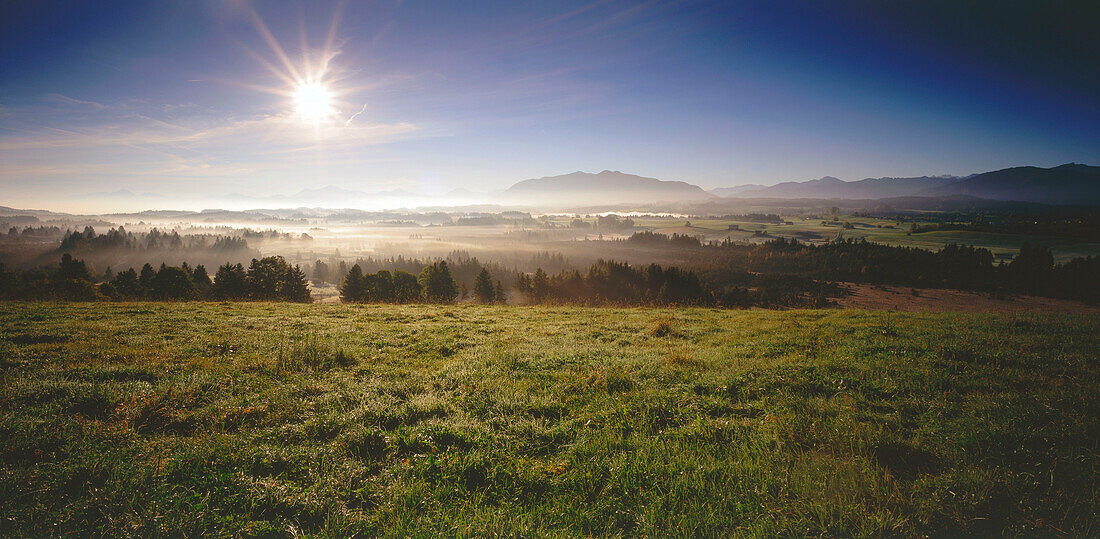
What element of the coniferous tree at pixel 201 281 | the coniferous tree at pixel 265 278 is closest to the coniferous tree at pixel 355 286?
the coniferous tree at pixel 265 278

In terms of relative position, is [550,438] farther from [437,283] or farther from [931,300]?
[931,300]

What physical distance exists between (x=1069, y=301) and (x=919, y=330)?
7989cm

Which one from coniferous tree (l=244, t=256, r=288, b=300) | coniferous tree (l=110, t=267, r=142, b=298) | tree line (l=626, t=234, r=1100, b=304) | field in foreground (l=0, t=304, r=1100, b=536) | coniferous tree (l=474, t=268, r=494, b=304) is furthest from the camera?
coniferous tree (l=474, t=268, r=494, b=304)

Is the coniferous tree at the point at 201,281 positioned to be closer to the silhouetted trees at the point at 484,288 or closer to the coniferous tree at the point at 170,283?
the coniferous tree at the point at 170,283

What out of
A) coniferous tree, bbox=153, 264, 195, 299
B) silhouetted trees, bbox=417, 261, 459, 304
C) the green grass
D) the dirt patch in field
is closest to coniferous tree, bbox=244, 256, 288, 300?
coniferous tree, bbox=153, 264, 195, 299

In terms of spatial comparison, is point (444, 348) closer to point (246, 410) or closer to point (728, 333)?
point (246, 410)

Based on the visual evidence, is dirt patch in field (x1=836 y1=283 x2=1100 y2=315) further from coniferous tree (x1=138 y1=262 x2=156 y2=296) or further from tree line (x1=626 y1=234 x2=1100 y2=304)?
coniferous tree (x1=138 y1=262 x2=156 y2=296)

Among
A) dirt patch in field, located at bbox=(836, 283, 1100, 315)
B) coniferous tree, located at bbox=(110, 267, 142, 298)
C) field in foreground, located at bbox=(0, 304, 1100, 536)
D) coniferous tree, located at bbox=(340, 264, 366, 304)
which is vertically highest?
field in foreground, located at bbox=(0, 304, 1100, 536)

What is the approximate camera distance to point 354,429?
5.60 m

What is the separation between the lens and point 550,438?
5531 millimetres

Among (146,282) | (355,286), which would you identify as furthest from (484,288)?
(146,282)

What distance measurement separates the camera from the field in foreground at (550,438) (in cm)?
375

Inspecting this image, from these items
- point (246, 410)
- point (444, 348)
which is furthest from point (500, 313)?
point (246, 410)

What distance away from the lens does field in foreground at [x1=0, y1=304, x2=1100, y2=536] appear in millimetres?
3750
